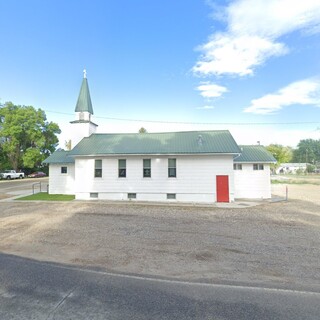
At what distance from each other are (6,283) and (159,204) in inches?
457

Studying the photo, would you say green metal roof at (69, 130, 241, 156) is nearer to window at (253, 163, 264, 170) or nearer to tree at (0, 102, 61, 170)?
window at (253, 163, 264, 170)

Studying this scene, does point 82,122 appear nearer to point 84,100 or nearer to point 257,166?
point 84,100

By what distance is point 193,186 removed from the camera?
666 inches

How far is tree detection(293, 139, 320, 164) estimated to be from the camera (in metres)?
117

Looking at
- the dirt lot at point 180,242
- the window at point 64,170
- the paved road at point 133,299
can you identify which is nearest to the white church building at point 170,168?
the window at point 64,170

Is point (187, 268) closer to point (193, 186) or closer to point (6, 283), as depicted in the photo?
point (6, 283)

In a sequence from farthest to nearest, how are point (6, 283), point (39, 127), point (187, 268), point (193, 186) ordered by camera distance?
1. point (39, 127)
2. point (193, 186)
3. point (187, 268)
4. point (6, 283)

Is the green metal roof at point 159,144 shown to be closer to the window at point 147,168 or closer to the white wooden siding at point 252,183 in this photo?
the window at point 147,168

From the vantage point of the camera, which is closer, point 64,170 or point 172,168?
point 172,168

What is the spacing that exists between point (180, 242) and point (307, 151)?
133m

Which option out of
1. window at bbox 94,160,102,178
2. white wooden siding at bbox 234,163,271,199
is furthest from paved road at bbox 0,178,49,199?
white wooden siding at bbox 234,163,271,199

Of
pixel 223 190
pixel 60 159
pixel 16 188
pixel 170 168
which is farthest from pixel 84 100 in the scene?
pixel 223 190

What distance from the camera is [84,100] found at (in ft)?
73.2

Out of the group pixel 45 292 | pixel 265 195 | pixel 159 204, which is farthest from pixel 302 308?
pixel 265 195
